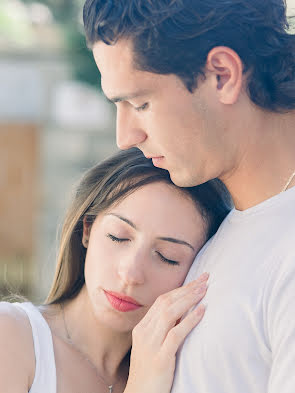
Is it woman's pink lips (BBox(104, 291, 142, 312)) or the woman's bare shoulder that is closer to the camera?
the woman's bare shoulder

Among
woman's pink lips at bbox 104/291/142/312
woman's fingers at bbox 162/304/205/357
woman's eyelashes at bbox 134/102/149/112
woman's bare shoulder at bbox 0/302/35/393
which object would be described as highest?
woman's eyelashes at bbox 134/102/149/112

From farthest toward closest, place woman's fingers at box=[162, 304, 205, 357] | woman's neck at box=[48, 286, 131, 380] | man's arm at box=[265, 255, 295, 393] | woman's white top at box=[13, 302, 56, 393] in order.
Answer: woman's neck at box=[48, 286, 131, 380]
woman's white top at box=[13, 302, 56, 393]
woman's fingers at box=[162, 304, 205, 357]
man's arm at box=[265, 255, 295, 393]

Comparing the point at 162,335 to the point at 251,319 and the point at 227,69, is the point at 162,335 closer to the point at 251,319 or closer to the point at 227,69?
the point at 251,319

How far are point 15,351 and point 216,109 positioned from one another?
823 mm

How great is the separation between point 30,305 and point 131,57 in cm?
Result: 82

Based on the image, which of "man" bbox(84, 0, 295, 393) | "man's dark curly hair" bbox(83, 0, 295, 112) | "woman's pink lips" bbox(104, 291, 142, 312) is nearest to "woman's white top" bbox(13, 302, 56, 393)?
"woman's pink lips" bbox(104, 291, 142, 312)

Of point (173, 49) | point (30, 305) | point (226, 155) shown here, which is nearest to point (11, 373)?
point (30, 305)

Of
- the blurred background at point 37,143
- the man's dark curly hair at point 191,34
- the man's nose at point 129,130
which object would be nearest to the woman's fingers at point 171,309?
the man's nose at point 129,130

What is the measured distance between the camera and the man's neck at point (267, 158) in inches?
70.5

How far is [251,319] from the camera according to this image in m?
1.58

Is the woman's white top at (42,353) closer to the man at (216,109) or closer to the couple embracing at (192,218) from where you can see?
the couple embracing at (192,218)

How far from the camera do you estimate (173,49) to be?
178 cm

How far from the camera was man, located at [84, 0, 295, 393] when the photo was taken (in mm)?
1691

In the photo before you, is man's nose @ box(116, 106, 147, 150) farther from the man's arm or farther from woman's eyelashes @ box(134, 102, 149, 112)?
the man's arm
